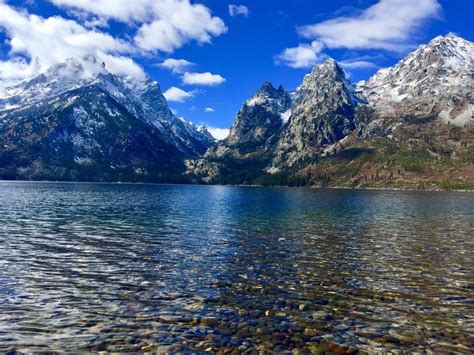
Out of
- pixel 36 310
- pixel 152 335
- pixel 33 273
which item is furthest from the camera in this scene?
pixel 33 273

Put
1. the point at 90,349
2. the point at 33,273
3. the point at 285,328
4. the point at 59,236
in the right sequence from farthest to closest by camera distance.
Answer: the point at 59,236 < the point at 33,273 < the point at 285,328 < the point at 90,349

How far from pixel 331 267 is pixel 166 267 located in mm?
16080

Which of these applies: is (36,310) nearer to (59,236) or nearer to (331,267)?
(331,267)

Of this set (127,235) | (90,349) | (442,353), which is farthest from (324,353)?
(127,235)

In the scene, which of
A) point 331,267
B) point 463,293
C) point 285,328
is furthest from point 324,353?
point 331,267

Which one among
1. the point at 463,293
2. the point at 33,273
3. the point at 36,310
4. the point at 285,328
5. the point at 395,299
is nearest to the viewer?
the point at 285,328

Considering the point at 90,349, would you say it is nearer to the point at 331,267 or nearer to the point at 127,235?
the point at 331,267

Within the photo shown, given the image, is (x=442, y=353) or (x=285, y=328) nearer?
(x=442, y=353)

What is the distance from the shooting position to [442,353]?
63.7 ft

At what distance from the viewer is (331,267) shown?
38.9 meters

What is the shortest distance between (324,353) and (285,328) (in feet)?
11.2

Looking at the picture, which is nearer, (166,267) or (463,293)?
(463,293)

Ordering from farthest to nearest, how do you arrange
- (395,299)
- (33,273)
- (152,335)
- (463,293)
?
1. (33,273)
2. (463,293)
3. (395,299)
4. (152,335)

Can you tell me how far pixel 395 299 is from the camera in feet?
92.7
